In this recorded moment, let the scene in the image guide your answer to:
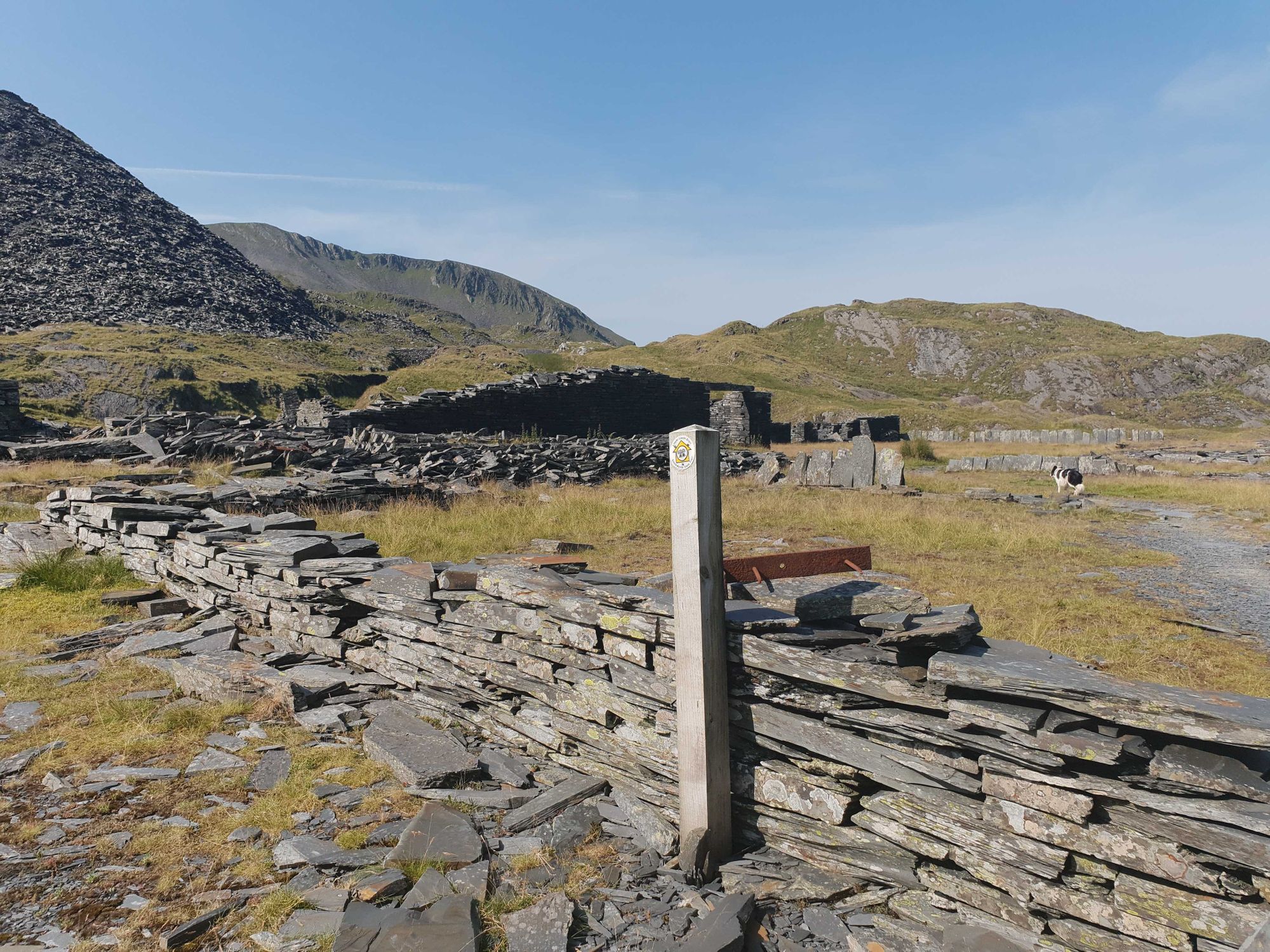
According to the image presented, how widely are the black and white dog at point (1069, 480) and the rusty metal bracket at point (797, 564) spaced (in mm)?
17143

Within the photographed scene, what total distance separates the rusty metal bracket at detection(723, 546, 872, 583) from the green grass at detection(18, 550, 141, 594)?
857 centimetres

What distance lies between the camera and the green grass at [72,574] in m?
8.79

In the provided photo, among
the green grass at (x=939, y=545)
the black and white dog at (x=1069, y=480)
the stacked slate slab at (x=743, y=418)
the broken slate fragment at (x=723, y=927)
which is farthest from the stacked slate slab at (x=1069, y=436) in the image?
the broken slate fragment at (x=723, y=927)

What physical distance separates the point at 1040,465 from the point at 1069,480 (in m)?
8.61

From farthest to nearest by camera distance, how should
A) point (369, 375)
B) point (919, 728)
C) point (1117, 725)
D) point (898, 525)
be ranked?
point (369, 375), point (898, 525), point (919, 728), point (1117, 725)

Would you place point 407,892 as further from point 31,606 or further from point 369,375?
point 369,375

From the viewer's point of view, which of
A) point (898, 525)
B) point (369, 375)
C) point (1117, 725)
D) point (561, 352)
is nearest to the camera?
point (1117, 725)

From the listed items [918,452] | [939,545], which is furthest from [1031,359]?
[939,545]

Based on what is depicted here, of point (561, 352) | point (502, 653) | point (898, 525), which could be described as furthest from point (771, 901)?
point (561, 352)

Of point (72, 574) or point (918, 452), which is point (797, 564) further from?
point (918, 452)

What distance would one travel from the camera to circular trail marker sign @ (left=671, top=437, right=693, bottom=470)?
3.54 metres

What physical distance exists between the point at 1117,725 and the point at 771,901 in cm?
177

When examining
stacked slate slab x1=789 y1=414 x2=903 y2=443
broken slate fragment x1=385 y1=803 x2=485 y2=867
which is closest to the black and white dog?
stacked slate slab x1=789 y1=414 x2=903 y2=443

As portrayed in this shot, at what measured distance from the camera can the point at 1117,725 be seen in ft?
9.00
